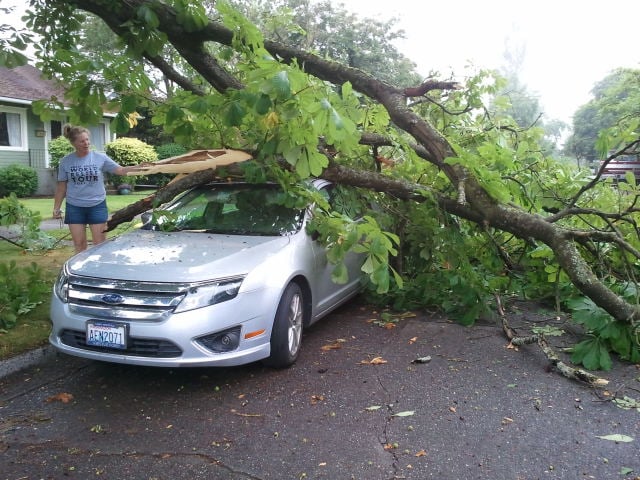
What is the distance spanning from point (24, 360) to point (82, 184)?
2237 millimetres

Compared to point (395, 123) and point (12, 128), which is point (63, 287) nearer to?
point (395, 123)

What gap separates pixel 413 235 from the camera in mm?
5914


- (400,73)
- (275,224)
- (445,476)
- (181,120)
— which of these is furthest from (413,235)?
(400,73)

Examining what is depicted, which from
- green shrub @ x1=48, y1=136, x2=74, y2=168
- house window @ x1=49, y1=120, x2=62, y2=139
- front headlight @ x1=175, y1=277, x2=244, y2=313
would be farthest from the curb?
house window @ x1=49, y1=120, x2=62, y2=139

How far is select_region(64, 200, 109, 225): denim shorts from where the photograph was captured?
19.6 feet

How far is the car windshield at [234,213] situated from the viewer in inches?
189

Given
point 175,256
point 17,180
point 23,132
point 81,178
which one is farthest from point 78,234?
point 23,132

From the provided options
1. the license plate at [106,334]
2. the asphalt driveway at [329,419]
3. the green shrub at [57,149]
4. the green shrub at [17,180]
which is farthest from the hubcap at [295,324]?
the green shrub at [57,149]

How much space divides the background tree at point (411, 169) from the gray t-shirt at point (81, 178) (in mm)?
723

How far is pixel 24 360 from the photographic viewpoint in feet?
14.3

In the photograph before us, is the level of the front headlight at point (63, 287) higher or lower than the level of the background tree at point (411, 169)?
lower

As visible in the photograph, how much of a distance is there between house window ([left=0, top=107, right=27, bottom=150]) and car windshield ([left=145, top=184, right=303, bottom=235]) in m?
17.5

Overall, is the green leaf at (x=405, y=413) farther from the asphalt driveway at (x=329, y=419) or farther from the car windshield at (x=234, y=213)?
the car windshield at (x=234, y=213)

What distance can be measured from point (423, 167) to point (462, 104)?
129 cm
